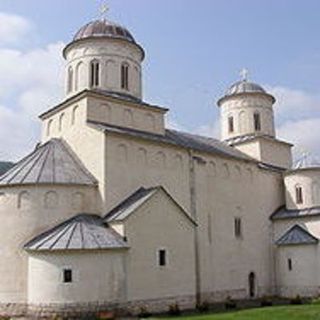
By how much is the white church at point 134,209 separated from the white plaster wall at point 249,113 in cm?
165

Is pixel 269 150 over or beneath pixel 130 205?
over

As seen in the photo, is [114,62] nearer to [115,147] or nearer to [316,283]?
[115,147]

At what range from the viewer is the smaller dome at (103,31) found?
29.3 metres

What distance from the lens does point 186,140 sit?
31312 millimetres

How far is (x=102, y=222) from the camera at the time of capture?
76.4ft

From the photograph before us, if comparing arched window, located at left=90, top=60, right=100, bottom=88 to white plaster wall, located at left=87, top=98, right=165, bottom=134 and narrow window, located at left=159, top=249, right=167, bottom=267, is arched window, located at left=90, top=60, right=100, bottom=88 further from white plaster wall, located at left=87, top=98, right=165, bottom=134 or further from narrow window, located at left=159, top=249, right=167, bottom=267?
narrow window, located at left=159, top=249, right=167, bottom=267

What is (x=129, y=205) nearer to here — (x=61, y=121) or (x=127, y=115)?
(x=127, y=115)

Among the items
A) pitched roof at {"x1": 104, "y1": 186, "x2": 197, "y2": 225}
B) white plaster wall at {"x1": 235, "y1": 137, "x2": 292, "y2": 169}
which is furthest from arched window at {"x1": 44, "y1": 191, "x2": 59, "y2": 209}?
white plaster wall at {"x1": 235, "y1": 137, "x2": 292, "y2": 169}

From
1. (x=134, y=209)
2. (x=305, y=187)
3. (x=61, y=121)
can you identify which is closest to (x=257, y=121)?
(x=305, y=187)

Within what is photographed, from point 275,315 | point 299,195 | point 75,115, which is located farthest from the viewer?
point 299,195

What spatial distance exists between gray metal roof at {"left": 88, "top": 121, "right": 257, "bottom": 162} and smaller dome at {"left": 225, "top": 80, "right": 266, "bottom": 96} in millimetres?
4548

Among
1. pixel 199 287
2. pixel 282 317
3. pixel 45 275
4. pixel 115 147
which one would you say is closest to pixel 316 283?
pixel 199 287

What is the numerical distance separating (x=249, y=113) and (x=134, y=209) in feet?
59.9

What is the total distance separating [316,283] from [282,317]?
11.6 meters
